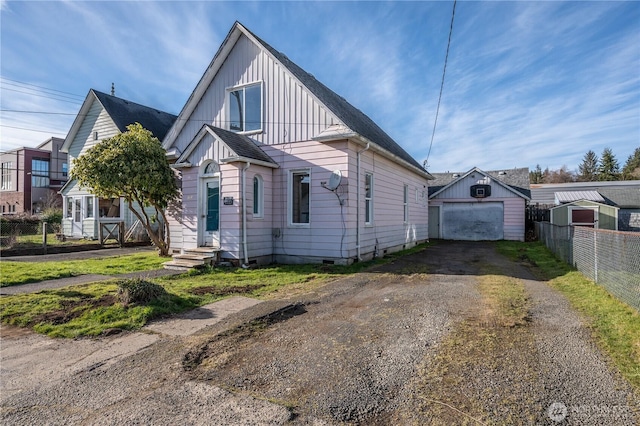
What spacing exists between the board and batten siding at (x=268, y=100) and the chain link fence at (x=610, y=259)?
269 inches

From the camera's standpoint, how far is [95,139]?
19812 mm

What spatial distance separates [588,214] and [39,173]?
158 ft

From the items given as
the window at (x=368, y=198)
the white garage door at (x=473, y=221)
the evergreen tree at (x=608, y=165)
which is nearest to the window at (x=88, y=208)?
the window at (x=368, y=198)

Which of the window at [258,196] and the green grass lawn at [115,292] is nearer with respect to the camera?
the green grass lawn at [115,292]

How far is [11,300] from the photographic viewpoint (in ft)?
19.8

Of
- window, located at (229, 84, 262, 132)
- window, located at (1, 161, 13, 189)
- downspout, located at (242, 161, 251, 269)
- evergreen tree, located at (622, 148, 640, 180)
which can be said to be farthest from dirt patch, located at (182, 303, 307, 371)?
evergreen tree, located at (622, 148, 640, 180)

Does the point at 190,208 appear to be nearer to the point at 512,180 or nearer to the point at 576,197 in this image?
the point at 512,180

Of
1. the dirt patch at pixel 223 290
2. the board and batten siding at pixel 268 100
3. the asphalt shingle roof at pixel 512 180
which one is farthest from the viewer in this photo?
the asphalt shingle roof at pixel 512 180

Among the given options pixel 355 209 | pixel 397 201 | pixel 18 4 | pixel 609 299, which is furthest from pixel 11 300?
pixel 397 201

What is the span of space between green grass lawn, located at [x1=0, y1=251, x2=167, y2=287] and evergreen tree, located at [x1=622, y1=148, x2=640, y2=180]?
64.1 metres

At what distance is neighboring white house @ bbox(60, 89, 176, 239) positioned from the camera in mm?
18641

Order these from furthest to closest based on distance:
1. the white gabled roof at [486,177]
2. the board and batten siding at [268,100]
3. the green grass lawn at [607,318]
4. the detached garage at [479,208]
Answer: the detached garage at [479,208] < the white gabled roof at [486,177] < the board and batten siding at [268,100] < the green grass lawn at [607,318]

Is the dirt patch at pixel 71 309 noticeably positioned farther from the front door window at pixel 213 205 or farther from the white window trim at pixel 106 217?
the white window trim at pixel 106 217

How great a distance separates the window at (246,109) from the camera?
1121cm
